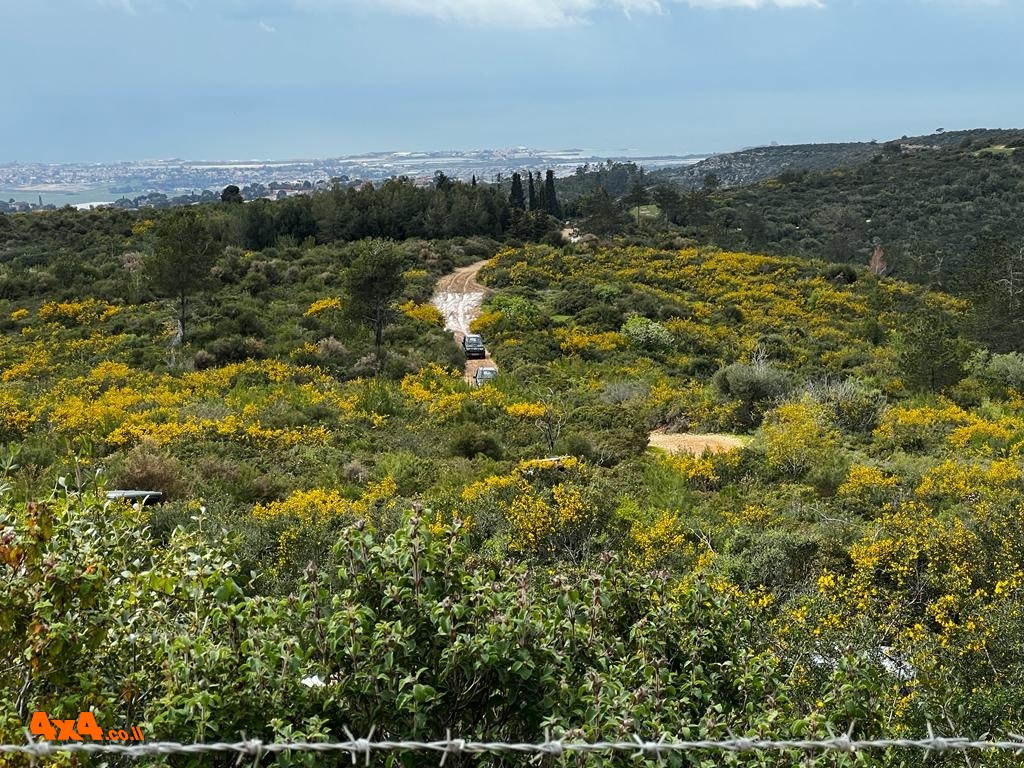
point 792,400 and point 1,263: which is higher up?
point 1,263

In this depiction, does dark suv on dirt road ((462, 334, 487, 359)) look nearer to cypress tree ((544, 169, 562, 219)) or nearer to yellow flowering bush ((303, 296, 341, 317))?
yellow flowering bush ((303, 296, 341, 317))

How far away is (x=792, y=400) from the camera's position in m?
17.6

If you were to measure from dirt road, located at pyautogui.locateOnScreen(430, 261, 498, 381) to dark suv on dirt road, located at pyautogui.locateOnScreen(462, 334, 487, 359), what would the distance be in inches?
10.1

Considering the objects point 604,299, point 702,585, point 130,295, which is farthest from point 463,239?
point 702,585

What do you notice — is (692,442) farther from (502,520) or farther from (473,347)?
(473,347)

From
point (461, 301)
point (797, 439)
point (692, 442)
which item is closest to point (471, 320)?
point (461, 301)

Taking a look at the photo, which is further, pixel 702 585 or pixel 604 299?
pixel 604 299

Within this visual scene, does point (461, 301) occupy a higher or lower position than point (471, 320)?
higher

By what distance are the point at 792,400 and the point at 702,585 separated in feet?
49.1

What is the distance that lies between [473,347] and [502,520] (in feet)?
57.8

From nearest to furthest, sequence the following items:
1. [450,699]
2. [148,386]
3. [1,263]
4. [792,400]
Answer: [450,699]
[792,400]
[148,386]
[1,263]

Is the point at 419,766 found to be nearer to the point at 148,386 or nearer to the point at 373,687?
the point at 373,687

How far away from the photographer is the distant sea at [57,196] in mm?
145375

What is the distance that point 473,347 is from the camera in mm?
27094
